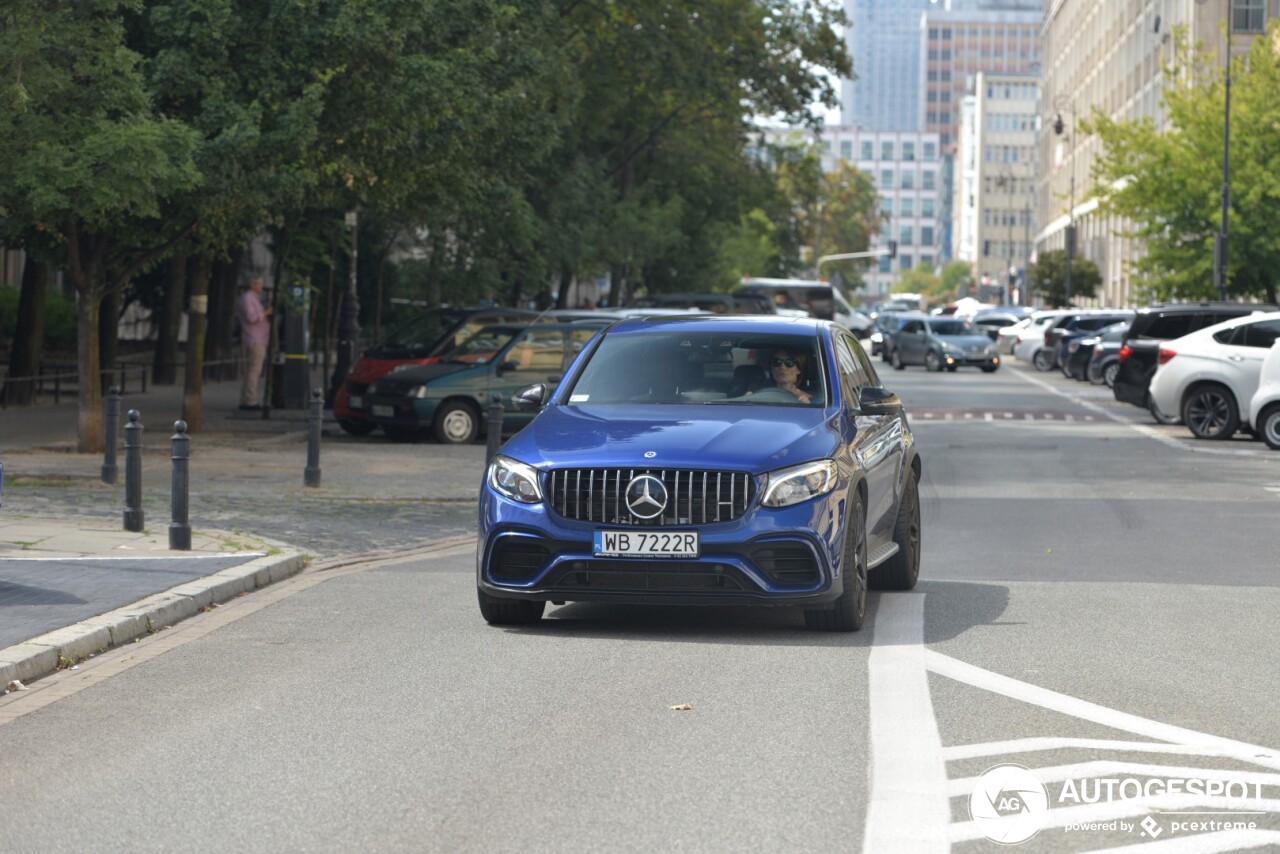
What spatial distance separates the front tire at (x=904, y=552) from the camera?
1176 centimetres

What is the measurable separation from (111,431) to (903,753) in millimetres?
11565

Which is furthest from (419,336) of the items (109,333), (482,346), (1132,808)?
(1132,808)

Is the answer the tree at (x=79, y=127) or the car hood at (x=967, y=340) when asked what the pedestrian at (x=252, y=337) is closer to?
the tree at (x=79, y=127)

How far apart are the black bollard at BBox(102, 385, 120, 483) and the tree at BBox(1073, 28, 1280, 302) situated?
135ft

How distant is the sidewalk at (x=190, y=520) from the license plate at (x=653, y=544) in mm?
2502

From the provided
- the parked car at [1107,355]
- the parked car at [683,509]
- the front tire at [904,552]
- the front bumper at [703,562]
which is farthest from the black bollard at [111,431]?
the parked car at [1107,355]

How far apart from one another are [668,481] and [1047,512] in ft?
28.0

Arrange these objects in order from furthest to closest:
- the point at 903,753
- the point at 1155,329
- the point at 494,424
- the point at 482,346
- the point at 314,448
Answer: the point at 1155,329 → the point at 482,346 → the point at 314,448 → the point at 494,424 → the point at 903,753

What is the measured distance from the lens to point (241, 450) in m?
22.7

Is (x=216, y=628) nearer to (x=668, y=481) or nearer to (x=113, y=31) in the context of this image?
(x=668, y=481)

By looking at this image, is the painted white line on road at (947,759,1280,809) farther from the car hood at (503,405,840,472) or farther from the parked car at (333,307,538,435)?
the parked car at (333,307,538,435)


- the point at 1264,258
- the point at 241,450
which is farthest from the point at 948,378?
the point at 241,450

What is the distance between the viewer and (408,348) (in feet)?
88.1

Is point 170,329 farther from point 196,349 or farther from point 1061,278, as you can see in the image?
point 1061,278
